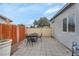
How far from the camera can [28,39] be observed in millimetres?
12812

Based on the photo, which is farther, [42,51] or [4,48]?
[42,51]

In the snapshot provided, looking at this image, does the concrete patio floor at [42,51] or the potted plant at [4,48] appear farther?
the concrete patio floor at [42,51]

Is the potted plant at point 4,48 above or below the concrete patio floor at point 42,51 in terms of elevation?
above

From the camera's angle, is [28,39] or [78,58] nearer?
[78,58]

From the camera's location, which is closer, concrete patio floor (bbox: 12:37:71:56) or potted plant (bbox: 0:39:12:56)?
potted plant (bbox: 0:39:12:56)

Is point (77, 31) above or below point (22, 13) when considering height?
below

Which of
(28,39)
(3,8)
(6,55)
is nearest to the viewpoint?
(6,55)

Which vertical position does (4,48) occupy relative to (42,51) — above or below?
above

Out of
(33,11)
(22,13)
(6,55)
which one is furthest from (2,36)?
(33,11)

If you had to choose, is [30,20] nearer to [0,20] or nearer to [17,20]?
[17,20]

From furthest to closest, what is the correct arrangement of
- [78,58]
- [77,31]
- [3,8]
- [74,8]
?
1. [3,8]
2. [74,8]
3. [77,31]
4. [78,58]

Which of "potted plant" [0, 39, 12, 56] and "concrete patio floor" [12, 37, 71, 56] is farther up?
"potted plant" [0, 39, 12, 56]

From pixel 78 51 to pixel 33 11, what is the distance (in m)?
5.32

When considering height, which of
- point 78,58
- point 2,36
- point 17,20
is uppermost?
point 17,20
